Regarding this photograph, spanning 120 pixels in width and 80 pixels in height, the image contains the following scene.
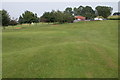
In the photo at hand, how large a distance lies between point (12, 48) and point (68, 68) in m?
9.86

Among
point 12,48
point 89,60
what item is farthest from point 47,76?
point 12,48

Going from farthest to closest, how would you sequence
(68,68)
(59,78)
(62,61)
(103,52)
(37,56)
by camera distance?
(103,52) → (37,56) → (62,61) → (68,68) → (59,78)

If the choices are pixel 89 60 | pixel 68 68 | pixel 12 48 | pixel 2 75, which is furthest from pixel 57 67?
pixel 12 48

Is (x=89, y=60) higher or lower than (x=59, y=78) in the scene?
higher

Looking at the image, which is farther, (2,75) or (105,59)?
(105,59)

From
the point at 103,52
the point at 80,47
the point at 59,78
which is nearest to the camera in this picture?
the point at 59,78

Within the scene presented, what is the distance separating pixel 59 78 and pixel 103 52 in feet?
25.3

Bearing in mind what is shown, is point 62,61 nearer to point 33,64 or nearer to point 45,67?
point 45,67

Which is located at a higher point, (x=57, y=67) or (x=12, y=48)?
(x=12, y=48)

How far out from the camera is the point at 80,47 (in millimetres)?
18422

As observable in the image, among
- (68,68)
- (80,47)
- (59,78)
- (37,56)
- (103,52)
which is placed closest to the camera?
(59,78)

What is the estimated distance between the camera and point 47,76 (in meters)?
11.7

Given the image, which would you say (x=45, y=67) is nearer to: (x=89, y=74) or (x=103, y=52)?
(x=89, y=74)

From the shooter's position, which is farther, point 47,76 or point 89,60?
point 89,60
